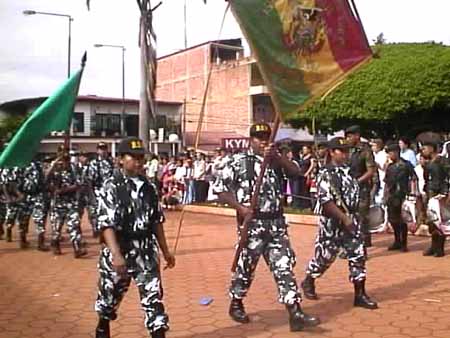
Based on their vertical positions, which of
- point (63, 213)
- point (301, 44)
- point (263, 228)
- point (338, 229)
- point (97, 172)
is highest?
point (301, 44)

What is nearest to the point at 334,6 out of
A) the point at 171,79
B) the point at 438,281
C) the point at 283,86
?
the point at 283,86

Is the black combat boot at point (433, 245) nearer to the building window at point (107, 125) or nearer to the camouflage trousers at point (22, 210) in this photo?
the camouflage trousers at point (22, 210)

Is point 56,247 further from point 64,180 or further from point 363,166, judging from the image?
point 363,166

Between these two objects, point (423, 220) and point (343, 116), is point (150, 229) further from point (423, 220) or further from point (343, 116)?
point (343, 116)

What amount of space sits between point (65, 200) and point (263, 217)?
4995 mm

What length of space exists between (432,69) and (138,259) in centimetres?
2032

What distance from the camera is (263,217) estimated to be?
17.7ft

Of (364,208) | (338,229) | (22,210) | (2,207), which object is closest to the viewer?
(338,229)

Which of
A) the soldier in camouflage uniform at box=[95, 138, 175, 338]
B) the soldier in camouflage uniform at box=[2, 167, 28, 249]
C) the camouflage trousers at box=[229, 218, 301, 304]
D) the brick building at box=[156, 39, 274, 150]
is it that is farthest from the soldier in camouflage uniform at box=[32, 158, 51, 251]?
the brick building at box=[156, 39, 274, 150]

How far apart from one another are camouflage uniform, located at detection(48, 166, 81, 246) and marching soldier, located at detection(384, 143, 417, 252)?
15.1ft

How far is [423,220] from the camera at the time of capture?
10.3m

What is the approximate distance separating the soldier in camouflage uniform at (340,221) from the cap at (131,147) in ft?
6.85

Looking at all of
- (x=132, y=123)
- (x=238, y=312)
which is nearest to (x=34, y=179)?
(x=238, y=312)

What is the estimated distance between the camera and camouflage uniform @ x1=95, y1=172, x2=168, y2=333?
4512 mm
